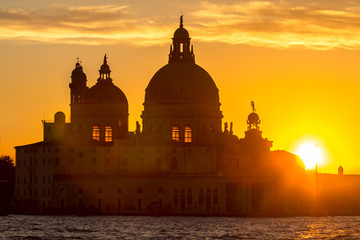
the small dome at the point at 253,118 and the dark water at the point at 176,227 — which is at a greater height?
→ the small dome at the point at 253,118

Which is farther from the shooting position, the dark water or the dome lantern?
the dome lantern

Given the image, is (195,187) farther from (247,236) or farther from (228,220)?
(247,236)

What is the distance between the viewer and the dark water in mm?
138000

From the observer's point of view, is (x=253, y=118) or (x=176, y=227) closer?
(x=176, y=227)

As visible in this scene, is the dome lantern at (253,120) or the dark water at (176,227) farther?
the dome lantern at (253,120)

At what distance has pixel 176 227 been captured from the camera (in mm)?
153125

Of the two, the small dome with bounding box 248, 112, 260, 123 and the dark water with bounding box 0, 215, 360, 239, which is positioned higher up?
the small dome with bounding box 248, 112, 260, 123

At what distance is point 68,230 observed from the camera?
147 meters

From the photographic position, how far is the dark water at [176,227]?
138 meters

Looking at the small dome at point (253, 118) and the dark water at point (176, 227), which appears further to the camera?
the small dome at point (253, 118)

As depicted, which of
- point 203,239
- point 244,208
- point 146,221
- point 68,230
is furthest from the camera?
point 244,208

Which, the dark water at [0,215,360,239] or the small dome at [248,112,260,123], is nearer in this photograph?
the dark water at [0,215,360,239]

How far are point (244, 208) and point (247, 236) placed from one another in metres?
54.2

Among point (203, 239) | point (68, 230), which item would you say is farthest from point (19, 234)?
point (203, 239)
